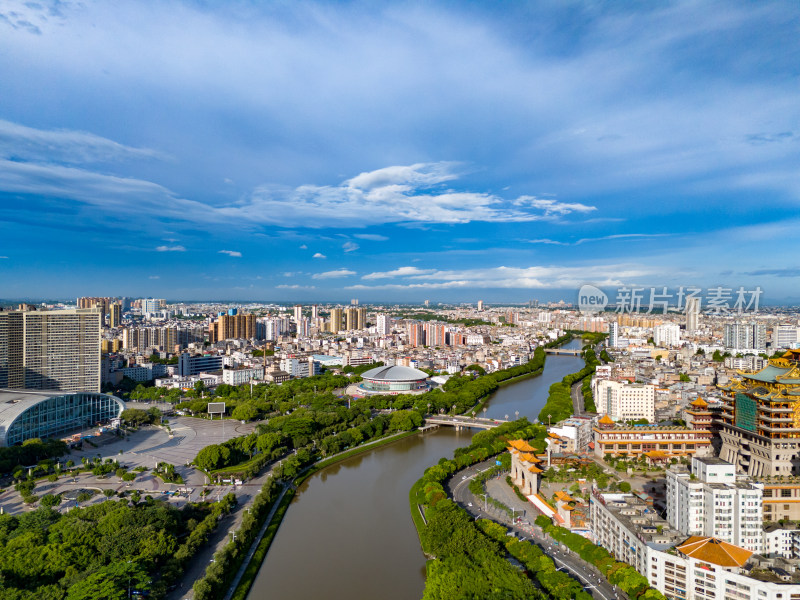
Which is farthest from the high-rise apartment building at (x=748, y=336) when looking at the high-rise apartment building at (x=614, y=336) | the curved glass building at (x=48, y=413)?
the curved glass building at (x=48, y=413)

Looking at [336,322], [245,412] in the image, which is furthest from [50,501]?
[336,322]

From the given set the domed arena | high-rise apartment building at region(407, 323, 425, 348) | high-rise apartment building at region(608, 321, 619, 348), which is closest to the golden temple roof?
the domed arena

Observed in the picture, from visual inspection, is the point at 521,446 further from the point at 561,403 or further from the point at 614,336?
the point at 614,336

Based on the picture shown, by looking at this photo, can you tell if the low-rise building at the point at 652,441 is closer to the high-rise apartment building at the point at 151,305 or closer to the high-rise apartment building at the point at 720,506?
the high-rise apartment building at the point at 720,506

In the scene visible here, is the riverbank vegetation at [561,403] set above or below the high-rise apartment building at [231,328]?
below

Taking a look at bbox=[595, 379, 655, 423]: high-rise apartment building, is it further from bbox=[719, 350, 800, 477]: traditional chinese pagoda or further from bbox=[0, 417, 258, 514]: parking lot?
bbox=[0, 417, 258, 514]: parking lot
